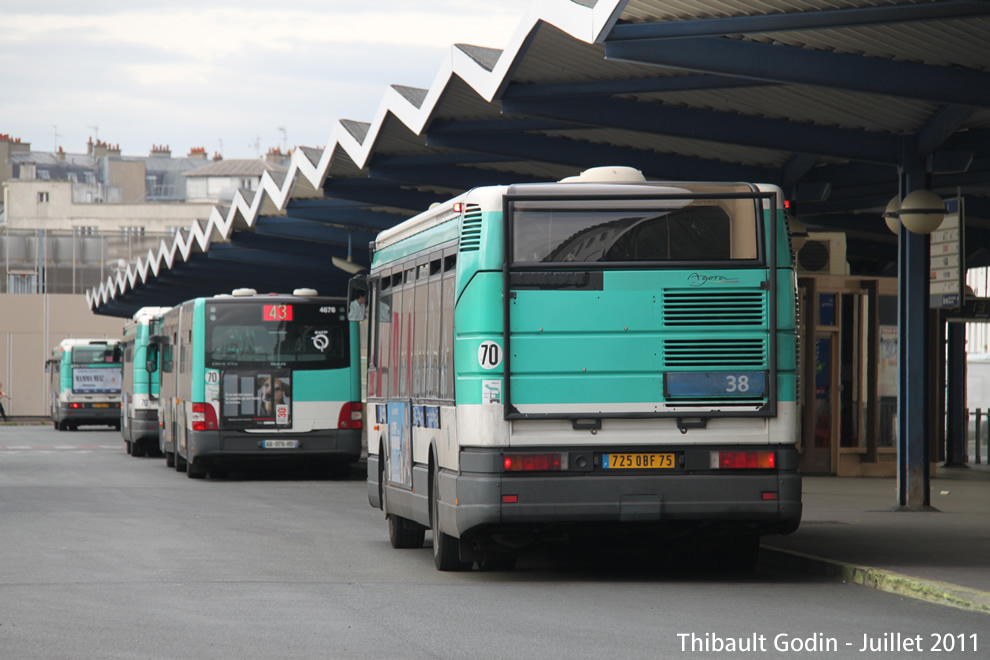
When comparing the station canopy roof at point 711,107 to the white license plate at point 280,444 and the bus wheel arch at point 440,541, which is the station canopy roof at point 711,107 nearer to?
the bus wheel arch at point 440,541

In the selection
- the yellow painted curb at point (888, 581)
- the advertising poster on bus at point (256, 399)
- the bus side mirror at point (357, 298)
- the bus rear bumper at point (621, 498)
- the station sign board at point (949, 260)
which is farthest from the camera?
the advertising poster on bus at point (256, 399)

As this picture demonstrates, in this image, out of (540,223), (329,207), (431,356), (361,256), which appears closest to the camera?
(540,223)

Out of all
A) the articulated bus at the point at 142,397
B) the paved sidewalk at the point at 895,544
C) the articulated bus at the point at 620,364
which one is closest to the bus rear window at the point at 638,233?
the articulated bus at the point at 620,364

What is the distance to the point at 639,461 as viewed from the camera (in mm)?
11062

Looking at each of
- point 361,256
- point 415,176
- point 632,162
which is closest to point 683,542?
point 632,162

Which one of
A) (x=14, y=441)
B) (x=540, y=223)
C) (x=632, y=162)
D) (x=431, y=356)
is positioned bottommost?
(x=14, y=441)

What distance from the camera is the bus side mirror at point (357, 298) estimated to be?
15391 mm

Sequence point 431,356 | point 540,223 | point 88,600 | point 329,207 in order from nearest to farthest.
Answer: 1. point 88,600
2. point 540,223
3. point 431,356
4. point 329,207

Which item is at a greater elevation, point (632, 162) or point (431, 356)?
point (632, 162)

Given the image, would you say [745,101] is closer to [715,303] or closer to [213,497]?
[715,303]

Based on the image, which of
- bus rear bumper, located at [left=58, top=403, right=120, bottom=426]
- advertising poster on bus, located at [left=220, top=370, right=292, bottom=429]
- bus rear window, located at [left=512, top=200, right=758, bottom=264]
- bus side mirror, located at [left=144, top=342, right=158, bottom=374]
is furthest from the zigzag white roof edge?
bus rear bumper, located at [left=58, top=403, right=120, bottom=426]

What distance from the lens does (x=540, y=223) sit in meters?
11.1

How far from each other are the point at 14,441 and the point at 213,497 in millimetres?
26234

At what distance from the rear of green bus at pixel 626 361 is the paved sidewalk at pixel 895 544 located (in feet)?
2.74
